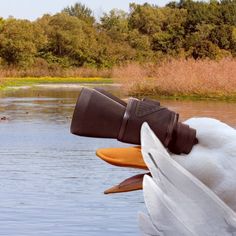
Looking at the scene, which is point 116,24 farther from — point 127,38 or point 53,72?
point 53,72

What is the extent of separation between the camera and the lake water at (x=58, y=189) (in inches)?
250

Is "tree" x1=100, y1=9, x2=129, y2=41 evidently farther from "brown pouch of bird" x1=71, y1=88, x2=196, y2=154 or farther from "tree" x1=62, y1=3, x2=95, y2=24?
"brown pouch of bird" x1=71, y1=88, x2=196, y2=154

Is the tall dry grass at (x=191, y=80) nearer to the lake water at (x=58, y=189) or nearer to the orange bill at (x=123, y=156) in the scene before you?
the lake water at (x=58, y=189)

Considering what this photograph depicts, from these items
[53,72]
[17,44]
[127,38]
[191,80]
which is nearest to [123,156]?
[191,80]

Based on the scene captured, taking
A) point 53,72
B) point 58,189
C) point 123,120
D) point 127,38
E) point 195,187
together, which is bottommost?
point 53,72

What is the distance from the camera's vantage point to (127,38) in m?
80.9

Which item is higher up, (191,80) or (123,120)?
(123,120)

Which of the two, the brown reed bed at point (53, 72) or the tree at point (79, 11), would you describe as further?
the tree at point (79, 11)

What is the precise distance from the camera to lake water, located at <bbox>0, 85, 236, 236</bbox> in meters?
6.35

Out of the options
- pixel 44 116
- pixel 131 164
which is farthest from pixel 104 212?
pixel 44 116

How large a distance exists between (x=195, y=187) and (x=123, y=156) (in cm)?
16

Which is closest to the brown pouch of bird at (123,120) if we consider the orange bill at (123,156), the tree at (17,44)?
the orange bill at (123,156)

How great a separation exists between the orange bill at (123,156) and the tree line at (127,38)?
6600cm

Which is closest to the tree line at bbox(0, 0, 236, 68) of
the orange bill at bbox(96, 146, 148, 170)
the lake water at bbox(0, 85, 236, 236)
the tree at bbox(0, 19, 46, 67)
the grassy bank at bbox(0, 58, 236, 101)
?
the tree at bbox(0, 19, 46, 67)
